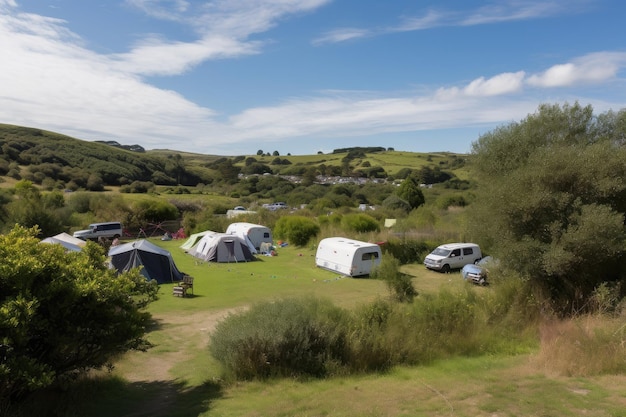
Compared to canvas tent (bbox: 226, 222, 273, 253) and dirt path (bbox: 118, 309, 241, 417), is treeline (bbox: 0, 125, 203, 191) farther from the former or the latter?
dirt path (bbox: 118, 309, 241, 417)

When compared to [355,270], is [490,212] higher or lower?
higher

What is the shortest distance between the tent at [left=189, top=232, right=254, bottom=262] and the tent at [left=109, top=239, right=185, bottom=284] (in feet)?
15.8

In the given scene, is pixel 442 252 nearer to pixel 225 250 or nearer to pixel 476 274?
pixel 476 274

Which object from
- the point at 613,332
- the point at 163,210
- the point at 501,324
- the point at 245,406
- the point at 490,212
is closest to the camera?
the point at 245,406

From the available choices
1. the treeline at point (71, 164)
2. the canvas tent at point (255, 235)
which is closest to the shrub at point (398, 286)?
the canvas tent at point (255, 235)

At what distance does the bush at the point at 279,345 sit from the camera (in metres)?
8.66

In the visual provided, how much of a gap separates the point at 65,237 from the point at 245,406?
18.6 metres

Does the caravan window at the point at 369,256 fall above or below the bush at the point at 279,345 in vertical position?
below

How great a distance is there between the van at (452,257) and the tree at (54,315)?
17.9m

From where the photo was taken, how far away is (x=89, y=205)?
39719mm

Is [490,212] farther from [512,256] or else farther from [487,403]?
[487,403]

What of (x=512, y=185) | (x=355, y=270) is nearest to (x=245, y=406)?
(x=512, y=185)

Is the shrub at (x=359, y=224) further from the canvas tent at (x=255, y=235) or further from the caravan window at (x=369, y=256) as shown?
the caravan window at (x=369, y=256)

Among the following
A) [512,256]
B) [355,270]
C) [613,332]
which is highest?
[512,256]
